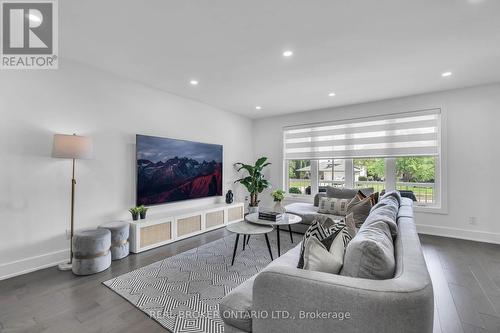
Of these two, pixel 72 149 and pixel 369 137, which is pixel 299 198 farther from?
pixel 72 149

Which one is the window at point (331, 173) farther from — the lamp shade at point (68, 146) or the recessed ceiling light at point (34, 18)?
the recessed ceiling light at point (34, 18)

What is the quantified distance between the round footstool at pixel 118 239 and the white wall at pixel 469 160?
4910 mm

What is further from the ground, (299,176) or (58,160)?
(58,160)

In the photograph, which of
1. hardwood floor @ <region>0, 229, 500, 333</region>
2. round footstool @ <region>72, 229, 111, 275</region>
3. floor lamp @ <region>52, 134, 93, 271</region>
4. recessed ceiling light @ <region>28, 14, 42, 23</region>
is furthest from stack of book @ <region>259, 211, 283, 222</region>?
recessed ceiling light @ <region>28, 14, 42, 23</region>

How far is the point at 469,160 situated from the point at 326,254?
4197 millimetres

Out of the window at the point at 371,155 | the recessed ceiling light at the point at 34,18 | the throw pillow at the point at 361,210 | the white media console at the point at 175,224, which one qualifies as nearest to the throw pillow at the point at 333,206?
the throw pillow at the point at 361,210

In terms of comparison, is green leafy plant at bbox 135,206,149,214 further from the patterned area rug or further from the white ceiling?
the white ceiling

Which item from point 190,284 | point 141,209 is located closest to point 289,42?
point 190,284

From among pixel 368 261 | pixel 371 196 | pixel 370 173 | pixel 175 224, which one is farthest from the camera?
pixel 370 173

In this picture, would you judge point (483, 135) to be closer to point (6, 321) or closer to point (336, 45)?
point (336, 45)

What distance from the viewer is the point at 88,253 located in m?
2.69

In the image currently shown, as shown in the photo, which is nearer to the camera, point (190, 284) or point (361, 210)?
point (190, 284)

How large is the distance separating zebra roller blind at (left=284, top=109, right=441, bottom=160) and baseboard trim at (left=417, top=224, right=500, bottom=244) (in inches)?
51.9

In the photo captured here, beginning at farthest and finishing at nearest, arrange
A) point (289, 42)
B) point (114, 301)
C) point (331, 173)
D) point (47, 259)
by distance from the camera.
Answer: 1. point (331, 173)
2. point (47, 259)
3. point (289, 42)
4. point (114, 301)
